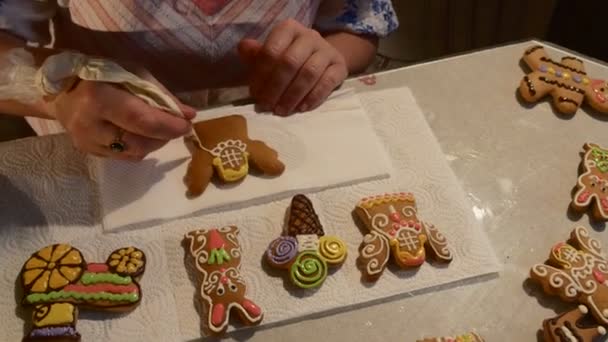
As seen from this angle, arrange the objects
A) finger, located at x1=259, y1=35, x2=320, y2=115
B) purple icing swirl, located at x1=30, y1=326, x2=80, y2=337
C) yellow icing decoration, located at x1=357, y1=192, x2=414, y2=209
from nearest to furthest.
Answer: purple icing swirl, located at x1=30, y1=326, x2=80, y2=337, yellow icing decoration, located at x1=357, y1=192, x2=414, y2=209, finger, located at x1=259, y1=35, x2=320, y2=115

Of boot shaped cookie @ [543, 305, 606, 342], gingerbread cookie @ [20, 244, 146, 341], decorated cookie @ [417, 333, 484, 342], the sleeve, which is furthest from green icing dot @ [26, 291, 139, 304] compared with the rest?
the sleeve

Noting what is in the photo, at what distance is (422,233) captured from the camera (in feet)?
2.72

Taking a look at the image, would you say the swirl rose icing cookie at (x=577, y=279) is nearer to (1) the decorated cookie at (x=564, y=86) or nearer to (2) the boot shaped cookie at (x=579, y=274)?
(2) the boot shaped cookie at (x=579, y=274)

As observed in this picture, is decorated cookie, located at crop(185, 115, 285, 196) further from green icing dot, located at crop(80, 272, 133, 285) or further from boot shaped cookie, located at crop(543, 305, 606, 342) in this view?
boot shaped cookie, located at crop(543, 305, 606, 342)

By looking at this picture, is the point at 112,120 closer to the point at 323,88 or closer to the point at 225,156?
the point at 225,156

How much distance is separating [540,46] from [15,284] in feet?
2.59

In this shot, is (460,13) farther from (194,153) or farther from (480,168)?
(194,153)

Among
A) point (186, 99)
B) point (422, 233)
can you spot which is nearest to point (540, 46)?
point (422, 233)

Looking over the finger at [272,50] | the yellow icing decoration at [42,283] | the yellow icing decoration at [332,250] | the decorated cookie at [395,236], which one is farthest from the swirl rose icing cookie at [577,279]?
the yellow icing decoration at [42,283]

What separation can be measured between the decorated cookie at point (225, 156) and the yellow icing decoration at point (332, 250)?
12cm

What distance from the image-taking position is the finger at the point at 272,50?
3.18 feet

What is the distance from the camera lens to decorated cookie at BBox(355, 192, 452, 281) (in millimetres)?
808

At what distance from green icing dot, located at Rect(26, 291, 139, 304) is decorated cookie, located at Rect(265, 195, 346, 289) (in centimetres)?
16

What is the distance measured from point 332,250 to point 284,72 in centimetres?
28
